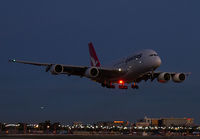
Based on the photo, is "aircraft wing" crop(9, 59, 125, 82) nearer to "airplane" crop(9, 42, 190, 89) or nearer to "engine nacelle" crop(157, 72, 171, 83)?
"airplane" crop(9, 42, 190, 89)

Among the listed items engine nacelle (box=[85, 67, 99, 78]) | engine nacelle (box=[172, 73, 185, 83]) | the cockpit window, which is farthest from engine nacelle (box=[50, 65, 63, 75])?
engine nacelle (box=[172, 73, 185, 83])

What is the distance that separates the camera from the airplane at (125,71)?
45.5m

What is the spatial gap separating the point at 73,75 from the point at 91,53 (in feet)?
55.5

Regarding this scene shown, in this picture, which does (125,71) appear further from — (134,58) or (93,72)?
(93,72)

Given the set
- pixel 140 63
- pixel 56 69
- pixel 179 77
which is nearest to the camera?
pixel 140 63

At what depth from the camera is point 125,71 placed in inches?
1903

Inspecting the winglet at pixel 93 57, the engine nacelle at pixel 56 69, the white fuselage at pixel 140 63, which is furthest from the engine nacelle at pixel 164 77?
the winglet at pixel 93 57

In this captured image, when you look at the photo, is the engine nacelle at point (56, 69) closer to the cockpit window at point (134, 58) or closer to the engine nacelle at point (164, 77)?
the cockpit window at point (134, 58)

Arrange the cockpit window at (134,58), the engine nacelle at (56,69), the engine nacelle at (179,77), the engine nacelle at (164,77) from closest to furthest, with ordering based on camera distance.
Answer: the cockpit window at (134,58)
the engine nacelle at (56,69)
the engine nacelle at (164,77)
the engine nacelle at (179,77)

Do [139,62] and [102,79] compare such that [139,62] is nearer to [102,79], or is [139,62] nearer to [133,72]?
[133,72]

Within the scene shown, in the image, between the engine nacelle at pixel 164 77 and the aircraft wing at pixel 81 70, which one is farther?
the engine nacelle at pixel 164 77

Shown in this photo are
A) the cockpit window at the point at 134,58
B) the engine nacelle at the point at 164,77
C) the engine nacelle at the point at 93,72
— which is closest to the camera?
the cockpit window at the point at 134,58

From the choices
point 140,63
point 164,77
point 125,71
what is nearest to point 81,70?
point 125,71

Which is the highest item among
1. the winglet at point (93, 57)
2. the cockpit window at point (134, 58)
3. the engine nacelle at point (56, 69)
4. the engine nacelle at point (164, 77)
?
the winglet at point (93, 57)
